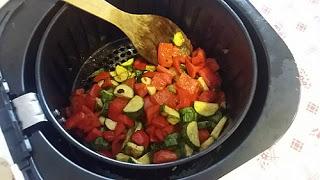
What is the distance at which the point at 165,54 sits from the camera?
85cm

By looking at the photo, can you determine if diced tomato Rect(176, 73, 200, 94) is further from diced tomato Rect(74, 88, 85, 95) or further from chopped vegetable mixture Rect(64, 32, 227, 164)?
diced tomato Rect(74, 88, 85, 95)

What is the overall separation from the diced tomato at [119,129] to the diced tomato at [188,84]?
0.44ft

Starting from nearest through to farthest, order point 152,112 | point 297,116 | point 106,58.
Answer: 1. point 297,116
2. point 152,112
3. point 106,58

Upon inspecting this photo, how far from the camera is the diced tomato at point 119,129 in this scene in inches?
31.8

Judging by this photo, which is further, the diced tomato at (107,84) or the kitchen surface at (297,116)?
the diced tomato at (107,84)

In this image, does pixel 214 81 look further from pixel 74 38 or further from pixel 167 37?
pixel 74 38

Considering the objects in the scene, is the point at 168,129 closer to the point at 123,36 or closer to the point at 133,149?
the point at 133,149

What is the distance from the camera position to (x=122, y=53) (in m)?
0.94

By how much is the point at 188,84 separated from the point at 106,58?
0.71ft

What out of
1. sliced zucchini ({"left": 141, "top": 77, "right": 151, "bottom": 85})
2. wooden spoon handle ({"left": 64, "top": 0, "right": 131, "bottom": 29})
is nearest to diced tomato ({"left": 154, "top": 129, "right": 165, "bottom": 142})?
sliced zucchini ({"left": 141, "top": 77, "right": 151, "bottom": 85})

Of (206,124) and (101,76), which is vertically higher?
(101,76)

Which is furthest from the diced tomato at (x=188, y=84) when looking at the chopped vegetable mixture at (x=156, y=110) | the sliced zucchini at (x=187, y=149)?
the sliced zucchini at (x=187, y=149)

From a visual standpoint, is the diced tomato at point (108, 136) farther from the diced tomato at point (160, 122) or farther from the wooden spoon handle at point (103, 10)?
the wooden spoon handle at point (103, 10)

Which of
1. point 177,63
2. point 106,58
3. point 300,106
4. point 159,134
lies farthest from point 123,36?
point 300,106
